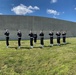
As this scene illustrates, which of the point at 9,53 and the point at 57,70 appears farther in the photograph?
the point at 9,53

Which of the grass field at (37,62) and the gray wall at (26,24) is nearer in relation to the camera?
the grass field at (37,62)

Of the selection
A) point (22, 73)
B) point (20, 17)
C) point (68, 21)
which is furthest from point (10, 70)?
point (68, 21)

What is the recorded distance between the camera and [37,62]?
62.6 ft

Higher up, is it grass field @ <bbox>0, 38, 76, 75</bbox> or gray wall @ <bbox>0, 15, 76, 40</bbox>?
gray wall @ <bbox>0, 15, 76, 40</bbox>

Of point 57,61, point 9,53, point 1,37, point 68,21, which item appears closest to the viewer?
point 57,61

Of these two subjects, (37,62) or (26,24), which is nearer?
(37,62)

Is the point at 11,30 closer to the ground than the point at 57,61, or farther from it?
farther from it

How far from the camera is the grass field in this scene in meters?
17.3

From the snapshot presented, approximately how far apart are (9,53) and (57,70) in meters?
6.04

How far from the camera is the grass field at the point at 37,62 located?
1734 cm

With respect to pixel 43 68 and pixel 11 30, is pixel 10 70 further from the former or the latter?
pixel 11 30

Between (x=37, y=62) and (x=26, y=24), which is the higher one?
(x=26, y=24)

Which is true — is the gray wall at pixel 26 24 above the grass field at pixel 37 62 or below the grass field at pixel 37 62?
above

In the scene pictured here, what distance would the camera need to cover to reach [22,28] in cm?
4328
